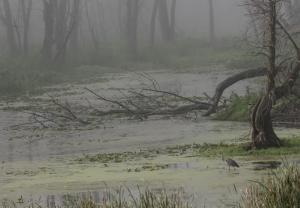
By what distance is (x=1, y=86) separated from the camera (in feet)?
110

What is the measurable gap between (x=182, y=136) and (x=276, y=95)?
4258mm

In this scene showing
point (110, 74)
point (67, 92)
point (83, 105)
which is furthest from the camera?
point (110, 74)

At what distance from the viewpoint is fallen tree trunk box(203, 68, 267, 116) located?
55.0 feet

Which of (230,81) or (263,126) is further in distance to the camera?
(230,81)

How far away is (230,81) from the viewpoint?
60.1 feet

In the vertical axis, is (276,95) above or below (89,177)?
above

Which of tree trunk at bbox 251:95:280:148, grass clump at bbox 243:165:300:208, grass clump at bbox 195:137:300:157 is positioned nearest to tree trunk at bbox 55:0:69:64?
grass clump at bbox 195:137:300:157

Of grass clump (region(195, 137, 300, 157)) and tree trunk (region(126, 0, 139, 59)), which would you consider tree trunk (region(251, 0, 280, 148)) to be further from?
tree trunk (region(126, 0, 139, 59))

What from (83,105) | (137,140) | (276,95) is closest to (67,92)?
(83,105)

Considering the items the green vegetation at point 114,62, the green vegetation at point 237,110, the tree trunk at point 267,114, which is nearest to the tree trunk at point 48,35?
the green vegetation at point 114,62

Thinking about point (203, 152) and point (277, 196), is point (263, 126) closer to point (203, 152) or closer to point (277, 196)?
point (203, 152)

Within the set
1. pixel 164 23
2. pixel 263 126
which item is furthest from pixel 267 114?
pixel 164 23

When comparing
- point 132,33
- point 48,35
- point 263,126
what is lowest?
point 263,126

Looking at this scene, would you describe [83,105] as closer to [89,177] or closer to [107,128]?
[107,128]
